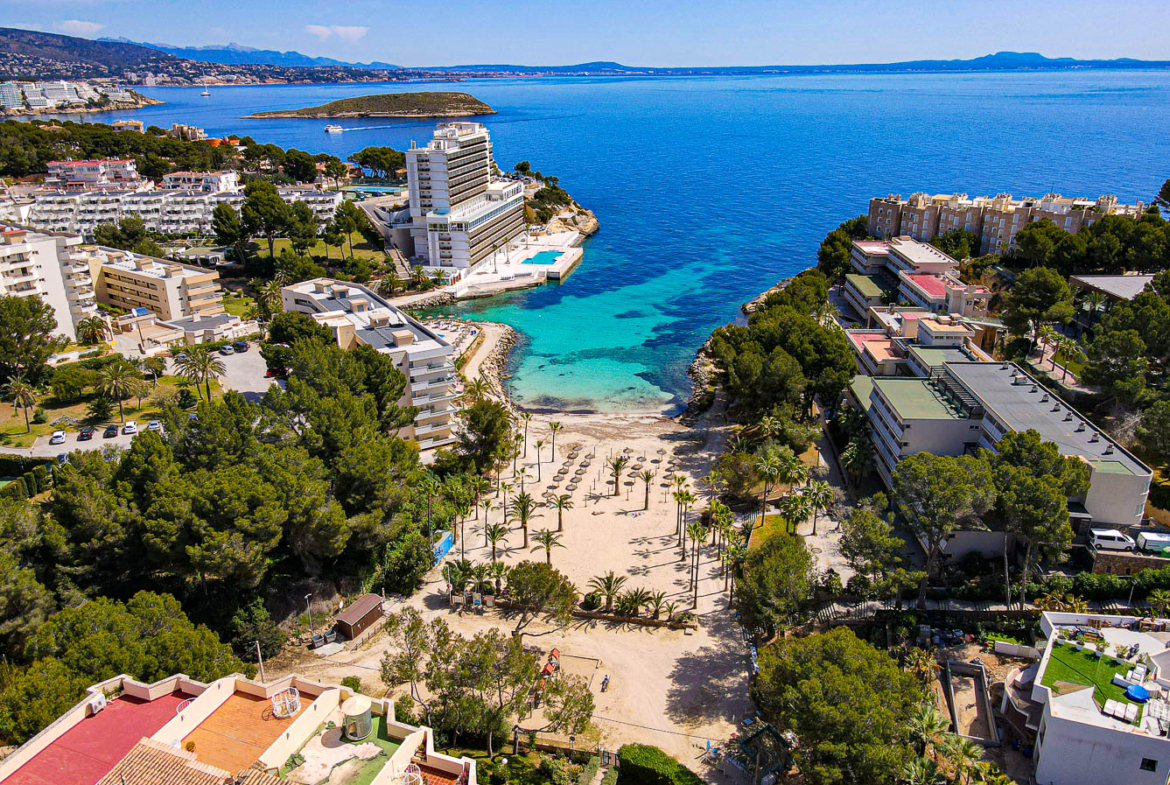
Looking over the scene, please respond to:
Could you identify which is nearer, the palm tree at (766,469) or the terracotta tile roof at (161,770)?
the terracotta tile roof at (161,770)

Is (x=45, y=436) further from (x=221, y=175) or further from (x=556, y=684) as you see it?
(x=221, y=175)

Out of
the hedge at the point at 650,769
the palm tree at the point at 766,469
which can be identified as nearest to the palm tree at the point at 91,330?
the palm tree at the point at 766,469

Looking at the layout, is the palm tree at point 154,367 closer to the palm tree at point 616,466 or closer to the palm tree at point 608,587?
the palm tree at point 616,466

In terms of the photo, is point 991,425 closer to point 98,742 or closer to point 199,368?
point 98,742

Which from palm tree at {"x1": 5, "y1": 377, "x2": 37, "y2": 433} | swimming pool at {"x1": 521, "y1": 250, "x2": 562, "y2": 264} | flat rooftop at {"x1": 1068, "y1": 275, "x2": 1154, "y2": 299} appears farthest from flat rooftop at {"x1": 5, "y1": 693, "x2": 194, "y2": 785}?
swimming pool at {"x1": 521, "y1": 250, "x2": 562, "y2": 264}

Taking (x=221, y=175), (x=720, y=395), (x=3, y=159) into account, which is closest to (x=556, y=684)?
(x=720, y=395)

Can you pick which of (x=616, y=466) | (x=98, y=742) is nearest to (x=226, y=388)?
(x=616, y=466)
